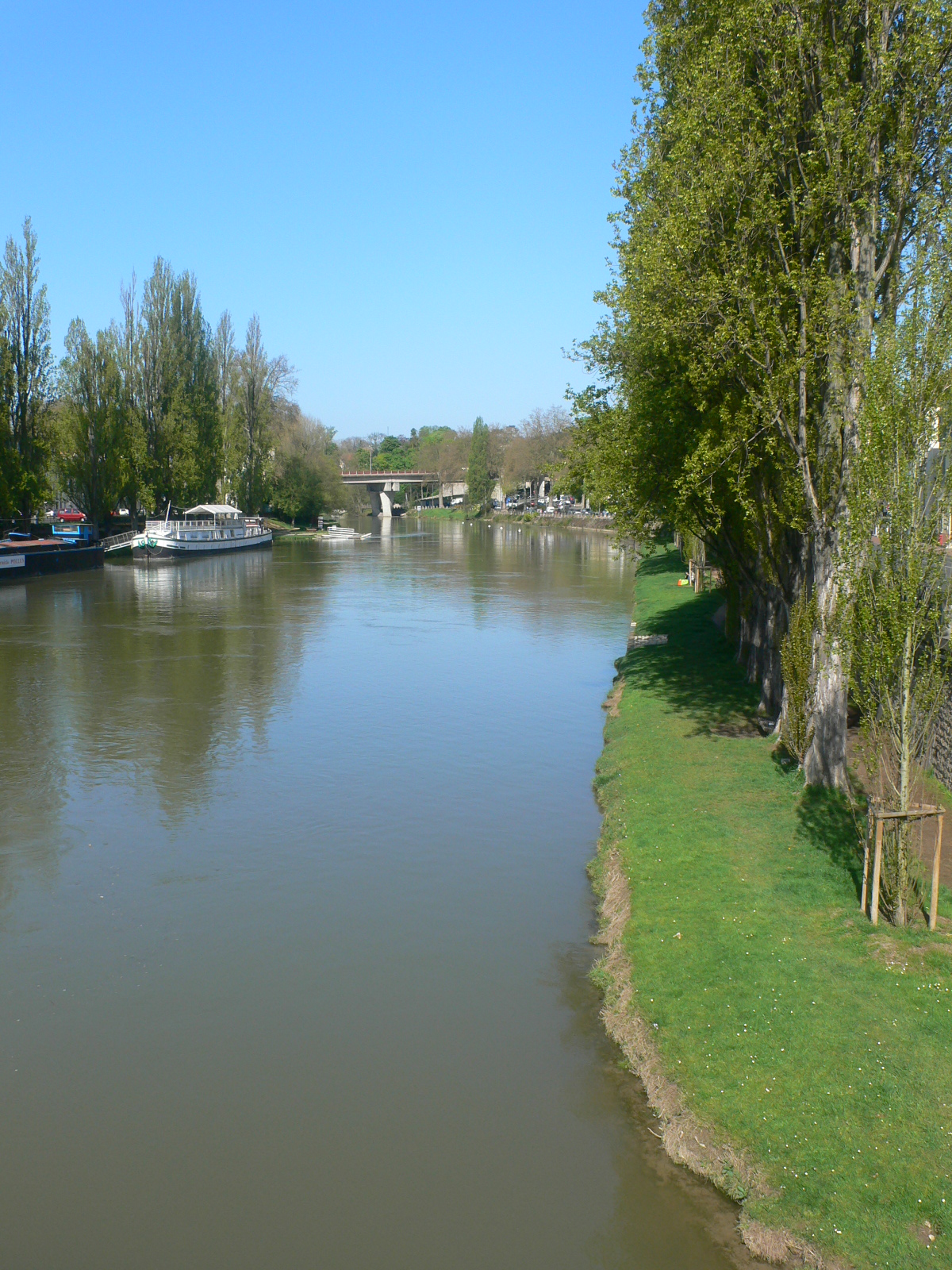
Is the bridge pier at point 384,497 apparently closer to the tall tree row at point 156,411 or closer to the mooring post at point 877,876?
the tall tree row at point 156,411

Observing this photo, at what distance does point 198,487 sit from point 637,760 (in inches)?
2608

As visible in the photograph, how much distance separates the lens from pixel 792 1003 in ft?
31.5

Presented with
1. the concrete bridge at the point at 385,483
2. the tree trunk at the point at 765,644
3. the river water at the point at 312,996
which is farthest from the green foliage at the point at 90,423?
the concrete bridge at the point at 385,483

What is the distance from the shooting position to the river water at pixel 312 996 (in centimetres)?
808

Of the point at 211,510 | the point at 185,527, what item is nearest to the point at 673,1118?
the point at 185,527

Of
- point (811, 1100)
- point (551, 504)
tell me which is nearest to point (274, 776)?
point (811, 1100)

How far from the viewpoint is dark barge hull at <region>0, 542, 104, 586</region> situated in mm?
54781

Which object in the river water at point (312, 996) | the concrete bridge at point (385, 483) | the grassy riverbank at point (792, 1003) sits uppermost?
the concrete bridge at point (385, 483)

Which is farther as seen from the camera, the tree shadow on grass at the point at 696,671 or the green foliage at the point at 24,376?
the green foliage at the point at 24,376

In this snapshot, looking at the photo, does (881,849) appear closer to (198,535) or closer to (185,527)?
(198,535)

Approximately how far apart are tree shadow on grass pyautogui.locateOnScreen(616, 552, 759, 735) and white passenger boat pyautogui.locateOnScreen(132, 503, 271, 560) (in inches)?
1712

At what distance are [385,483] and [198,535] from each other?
8791cm

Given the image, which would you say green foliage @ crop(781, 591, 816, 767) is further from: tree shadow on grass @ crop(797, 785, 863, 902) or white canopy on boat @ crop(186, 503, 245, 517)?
white canopy on boat @ crop(186, 503, 245, 517)

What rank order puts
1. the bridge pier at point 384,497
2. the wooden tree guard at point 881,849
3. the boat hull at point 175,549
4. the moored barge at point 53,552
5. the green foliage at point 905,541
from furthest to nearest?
the bridge pier at point 384,497
the boat hull at point 175,549
the moored barge at point 53,552
the green foliage at point 905,541
the wooden tree guard at point 881,849
